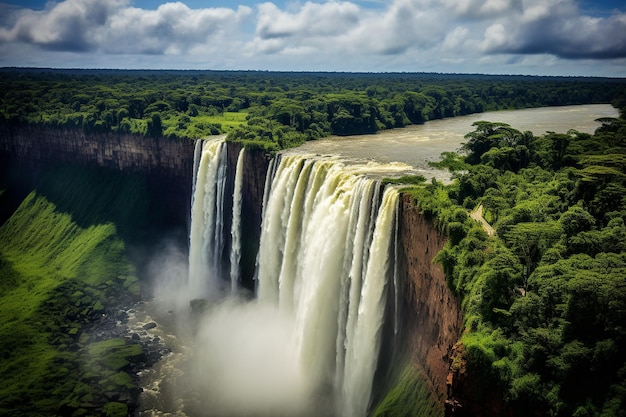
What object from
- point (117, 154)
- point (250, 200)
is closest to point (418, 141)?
point (250, 200)

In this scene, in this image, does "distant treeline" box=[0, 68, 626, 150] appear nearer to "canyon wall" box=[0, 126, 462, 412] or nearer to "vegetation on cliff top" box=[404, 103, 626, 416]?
"canyon wall" box=[0, 126, 462, 412]

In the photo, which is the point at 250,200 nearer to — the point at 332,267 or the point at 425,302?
the point at 332,267

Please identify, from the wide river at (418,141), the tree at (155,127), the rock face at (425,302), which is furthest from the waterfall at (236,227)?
the rock face at (425,302)

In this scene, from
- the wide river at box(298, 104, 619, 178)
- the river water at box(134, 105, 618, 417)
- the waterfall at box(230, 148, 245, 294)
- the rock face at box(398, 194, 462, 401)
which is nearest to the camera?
the rock face at box(398, 194, 462, 401)

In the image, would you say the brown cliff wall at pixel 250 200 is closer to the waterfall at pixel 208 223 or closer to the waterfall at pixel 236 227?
the waterfall at pixel 236 227

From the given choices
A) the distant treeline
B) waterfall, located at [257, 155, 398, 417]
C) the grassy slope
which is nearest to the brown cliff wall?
the distant treeline

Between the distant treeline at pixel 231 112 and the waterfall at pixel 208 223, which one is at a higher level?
the distant treeline at pixel 231 112

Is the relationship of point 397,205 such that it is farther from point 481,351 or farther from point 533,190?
point 481,351
